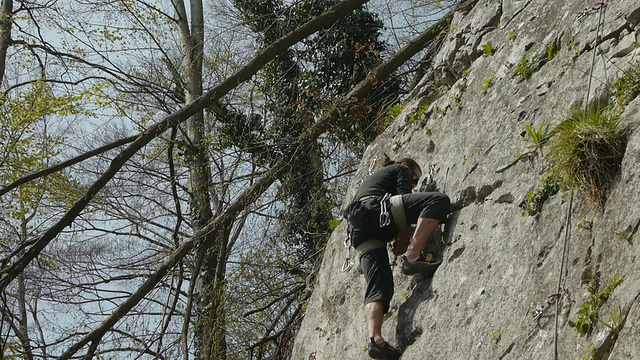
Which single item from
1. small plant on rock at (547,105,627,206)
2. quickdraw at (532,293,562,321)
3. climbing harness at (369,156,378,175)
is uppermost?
climbing harness at (369,156,378,175)

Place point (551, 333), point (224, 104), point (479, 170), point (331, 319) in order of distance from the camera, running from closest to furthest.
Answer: point (551, 333) → point (479, 170) → point (331, 319) → point (224, 104)

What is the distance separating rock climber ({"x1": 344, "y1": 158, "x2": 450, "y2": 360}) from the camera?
6.26 metres

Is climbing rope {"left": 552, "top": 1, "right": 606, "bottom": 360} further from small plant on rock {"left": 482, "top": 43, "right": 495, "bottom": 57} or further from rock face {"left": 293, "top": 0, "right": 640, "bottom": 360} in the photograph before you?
small plant on rock {"left": 482, "top": 43, "right": 495, "bottom": 57}

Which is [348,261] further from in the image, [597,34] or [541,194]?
[597,34]

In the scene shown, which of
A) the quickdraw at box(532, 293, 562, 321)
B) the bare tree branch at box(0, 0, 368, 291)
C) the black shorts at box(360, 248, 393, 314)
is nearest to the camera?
the quickdraw at box(532, 293, 562, 321)

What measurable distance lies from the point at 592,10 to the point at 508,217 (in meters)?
1.76

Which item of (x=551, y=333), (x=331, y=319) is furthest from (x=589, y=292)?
(x=331, y=319)

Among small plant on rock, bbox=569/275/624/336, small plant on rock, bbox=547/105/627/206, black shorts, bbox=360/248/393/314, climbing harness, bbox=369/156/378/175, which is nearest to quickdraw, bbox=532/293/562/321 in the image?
small plant on rock, bbox=569/275/624/336

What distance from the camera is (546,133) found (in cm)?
564

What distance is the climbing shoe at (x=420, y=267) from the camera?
6211 millimetres

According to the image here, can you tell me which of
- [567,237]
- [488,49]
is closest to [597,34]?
[567,237]

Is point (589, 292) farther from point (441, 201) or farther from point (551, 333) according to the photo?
point (441, 201)

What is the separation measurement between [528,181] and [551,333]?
1315 mm

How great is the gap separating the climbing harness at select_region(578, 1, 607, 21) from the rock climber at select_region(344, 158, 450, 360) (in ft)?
5.60
